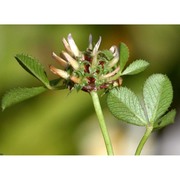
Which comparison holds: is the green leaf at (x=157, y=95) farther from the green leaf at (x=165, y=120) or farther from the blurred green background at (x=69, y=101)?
the blurred green background at (x=69, y=101)

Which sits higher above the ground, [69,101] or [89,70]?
[89,70]

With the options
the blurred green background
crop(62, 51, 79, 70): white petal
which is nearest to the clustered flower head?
crop(62, 51, 79, 70): white petal

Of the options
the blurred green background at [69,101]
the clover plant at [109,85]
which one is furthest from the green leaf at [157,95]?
the blurred green background at [69,101]

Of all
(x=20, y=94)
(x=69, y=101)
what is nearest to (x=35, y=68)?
(x=20, y=94)

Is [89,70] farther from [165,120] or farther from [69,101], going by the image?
[69,101]

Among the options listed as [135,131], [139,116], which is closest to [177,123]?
[135,131]

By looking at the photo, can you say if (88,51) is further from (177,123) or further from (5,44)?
(5,44)

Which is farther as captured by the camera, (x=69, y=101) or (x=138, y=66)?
(x=69, y=101)
